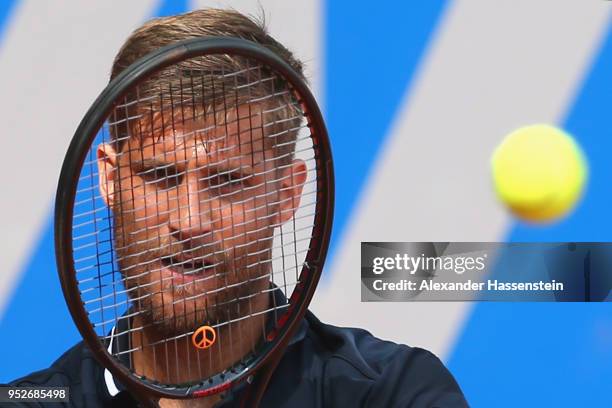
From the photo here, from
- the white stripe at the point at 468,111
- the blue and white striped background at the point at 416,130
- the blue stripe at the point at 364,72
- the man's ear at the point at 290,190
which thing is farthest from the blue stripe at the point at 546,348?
the man's ear at the point at 290,190

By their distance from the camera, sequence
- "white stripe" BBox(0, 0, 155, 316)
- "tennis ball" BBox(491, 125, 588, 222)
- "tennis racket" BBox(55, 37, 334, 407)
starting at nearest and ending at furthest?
"tennis racket" BBox(55, 37, 334, 407) → "tennis ball" BBox(491, 125, 588, 222) → "white stripe" BBox(0, 0, 155, 316)

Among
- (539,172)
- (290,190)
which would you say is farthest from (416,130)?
(290,190)

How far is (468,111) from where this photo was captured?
203 cm

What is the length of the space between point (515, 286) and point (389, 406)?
2.10 ft

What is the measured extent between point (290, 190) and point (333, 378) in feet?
0.86

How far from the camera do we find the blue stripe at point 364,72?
6.68ft

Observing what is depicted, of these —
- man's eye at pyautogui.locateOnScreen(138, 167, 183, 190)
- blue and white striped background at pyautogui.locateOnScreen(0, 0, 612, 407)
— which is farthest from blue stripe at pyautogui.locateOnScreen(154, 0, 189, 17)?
man's eye at pyautogui.locateOnScreen(138, 167, 183, 190)

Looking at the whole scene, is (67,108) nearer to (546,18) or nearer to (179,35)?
(179,35)

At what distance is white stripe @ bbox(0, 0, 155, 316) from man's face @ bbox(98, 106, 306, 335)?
656 mm

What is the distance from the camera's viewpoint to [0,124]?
6.77ft

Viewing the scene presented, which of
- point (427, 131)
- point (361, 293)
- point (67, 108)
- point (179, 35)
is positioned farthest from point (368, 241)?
point (179, 35)

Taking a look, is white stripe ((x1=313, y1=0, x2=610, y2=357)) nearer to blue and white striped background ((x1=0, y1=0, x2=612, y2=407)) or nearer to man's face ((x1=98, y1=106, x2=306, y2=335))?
blue and white striped background ((x1=0, y1=0, x2=612, y2=407))

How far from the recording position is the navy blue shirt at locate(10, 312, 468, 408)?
58.8 inches

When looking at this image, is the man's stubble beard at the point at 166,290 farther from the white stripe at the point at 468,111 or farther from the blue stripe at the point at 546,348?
the blue stripe at the point at 546,348
